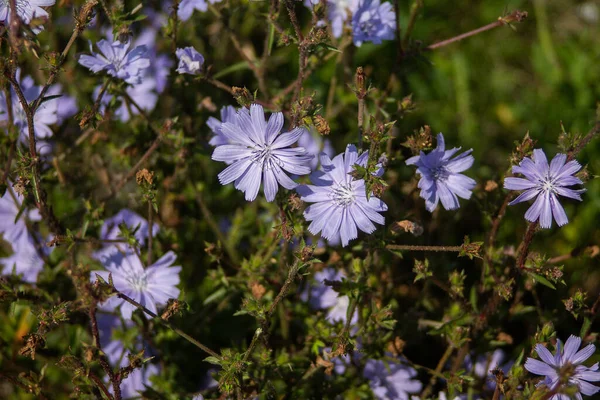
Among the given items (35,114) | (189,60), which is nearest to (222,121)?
(189,60)

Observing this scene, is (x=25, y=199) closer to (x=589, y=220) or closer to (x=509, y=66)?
(x=589, y=220)

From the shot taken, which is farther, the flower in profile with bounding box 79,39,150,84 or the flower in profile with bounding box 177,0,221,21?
the flower in profile with bounding box 177,0,221,21

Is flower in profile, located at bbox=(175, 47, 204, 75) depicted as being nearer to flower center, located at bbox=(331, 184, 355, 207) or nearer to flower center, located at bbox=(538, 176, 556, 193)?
flower center, located at bbox=(331, 184, 355, 207)

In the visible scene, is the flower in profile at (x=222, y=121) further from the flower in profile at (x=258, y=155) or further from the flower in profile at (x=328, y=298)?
the flower in profile at (x=328, y=298)

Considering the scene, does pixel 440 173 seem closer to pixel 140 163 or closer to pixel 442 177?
pixel 442 177

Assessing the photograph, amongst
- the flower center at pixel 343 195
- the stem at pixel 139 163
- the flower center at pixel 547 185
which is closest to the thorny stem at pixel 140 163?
the stem at pixel 139 163

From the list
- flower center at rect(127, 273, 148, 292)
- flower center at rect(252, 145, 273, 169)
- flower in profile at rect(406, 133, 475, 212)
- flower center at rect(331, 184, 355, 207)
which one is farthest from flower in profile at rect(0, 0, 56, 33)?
flower in profile at rect(406, 133, 475, 212)
